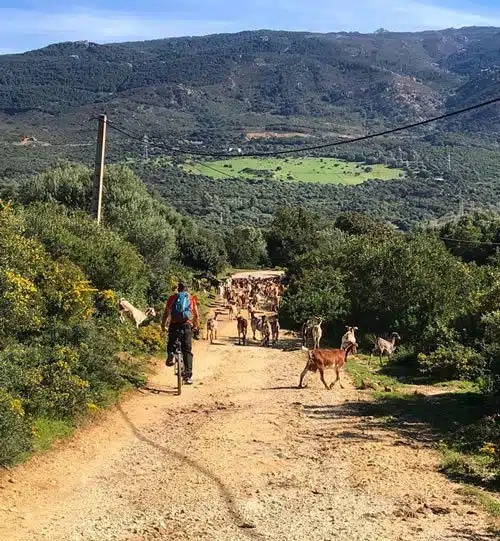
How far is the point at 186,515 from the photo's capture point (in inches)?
279

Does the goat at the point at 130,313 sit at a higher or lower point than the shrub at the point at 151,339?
higher

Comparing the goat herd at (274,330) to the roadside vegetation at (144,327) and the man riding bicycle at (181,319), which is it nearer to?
the roadside vegetation at (144,327)

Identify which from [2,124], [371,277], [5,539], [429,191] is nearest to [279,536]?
[5,539]

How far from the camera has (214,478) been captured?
26.7 ft

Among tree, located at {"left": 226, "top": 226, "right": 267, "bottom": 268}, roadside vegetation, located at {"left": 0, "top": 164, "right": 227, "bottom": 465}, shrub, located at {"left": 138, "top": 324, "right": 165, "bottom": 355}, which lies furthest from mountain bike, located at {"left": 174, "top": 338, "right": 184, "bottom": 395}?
tree, located at {"left": 226, "top": 226, "right": 267, "bottom": 268}

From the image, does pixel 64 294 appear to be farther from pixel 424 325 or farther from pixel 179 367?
pixel 424 325

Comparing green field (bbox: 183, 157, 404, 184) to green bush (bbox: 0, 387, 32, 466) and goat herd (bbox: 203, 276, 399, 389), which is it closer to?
goat herd (bbox: 203, 276, 399, 389)

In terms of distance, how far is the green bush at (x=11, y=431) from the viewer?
8133 millimetres

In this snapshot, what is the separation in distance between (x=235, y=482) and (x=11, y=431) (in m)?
2.69

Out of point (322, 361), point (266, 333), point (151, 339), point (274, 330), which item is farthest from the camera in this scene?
point (274, 330)

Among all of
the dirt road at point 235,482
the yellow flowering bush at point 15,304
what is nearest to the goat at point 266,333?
the dirt road at point 235,482

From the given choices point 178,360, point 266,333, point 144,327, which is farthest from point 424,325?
point 178,360

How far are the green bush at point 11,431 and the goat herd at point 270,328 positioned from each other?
20.3ft

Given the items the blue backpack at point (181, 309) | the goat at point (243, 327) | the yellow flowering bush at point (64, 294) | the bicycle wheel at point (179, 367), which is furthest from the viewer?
the goat at point (243, 327)
